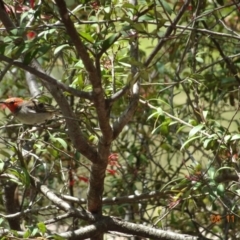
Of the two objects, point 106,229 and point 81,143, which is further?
point 106,229

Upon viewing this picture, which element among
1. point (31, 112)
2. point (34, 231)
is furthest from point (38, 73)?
point (31, 112)

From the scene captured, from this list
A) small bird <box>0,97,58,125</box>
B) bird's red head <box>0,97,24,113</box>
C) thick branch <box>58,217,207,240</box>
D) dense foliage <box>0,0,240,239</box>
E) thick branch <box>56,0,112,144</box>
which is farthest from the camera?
bird's red head <box>0,97,24,113</box>

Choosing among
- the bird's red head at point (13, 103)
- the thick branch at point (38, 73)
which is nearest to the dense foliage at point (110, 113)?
the thick branch at point (38, 73)

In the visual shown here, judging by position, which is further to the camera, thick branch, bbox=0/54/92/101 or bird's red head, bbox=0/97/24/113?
bird's red head, bbox=0/97/24/113

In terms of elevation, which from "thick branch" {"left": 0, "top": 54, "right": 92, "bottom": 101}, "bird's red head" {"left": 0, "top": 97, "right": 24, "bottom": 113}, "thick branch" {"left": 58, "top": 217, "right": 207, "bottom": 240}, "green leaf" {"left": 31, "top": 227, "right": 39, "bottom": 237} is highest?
"bird's red head" {"left": 0, "top": 97, "right": 24, "bottom": 113}

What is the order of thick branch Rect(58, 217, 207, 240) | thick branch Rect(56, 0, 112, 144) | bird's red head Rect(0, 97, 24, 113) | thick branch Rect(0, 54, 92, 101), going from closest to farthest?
1. thick branch Rect(56, 0, 112, 144)
2. thick branch Rect(0, 54, 92, 101)
3. thick branch Rect(58, 217, 207, 240)
4. bird's red head Rect(0, 97, 24, 113)

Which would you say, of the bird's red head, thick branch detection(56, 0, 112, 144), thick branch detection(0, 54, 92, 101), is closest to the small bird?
the bird's red head

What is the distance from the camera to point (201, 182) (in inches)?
108

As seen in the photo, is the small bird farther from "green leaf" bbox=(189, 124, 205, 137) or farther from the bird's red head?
"green leaf" bbox=(189, 124, 205, 137)

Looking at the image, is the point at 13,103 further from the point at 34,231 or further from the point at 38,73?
the point at 38,73

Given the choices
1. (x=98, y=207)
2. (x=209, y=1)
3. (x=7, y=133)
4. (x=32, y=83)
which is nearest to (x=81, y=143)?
(x=98, y=207)

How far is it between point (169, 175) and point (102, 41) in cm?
204

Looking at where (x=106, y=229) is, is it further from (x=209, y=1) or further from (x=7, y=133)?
(x=209, y=1)

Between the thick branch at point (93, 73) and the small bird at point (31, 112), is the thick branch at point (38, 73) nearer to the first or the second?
the thick branch at point (93, 73)
